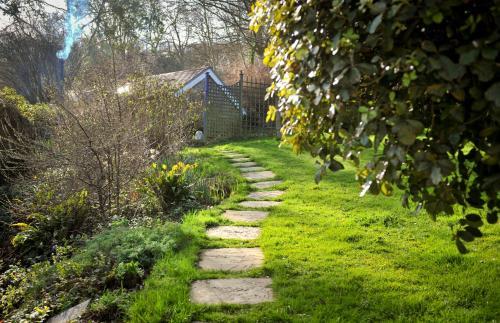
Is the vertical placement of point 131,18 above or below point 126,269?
above

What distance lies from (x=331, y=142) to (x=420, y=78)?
0.53 meters

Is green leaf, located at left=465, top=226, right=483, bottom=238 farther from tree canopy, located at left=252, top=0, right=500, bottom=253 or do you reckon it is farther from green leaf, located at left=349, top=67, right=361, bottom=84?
green leaf, located at left=349, top=67, right=361, bottom=84

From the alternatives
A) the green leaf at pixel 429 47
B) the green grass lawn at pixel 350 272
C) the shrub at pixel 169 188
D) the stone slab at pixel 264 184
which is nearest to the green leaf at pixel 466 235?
the green leaf at pixel 429 47

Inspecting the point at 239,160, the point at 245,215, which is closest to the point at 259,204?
the point at 245,215

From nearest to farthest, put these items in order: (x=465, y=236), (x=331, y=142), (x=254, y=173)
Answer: (x=465, y=236) < (x=331, y=142) < (x=254, y=173)

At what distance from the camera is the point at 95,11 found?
1313cm

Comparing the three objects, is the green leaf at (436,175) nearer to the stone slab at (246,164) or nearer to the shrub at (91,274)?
the shrub at (91,274)

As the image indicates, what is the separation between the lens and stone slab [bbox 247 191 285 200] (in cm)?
553

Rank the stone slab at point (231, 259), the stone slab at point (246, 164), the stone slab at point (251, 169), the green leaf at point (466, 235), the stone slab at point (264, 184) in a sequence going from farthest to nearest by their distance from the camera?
the stone slab at point (246, 164) < the stone slab at point (251, 169) < the stone slab at point (264, 184) < the stone slab at point (231, 259) < the green leaf at point (466, 235)

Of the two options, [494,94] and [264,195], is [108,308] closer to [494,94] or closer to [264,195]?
[494,94]

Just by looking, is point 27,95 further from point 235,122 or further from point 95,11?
point 235,122

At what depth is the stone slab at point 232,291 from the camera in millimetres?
2773

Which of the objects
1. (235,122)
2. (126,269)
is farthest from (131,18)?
→ (126,269)

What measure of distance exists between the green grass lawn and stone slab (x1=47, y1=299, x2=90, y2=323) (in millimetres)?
397
